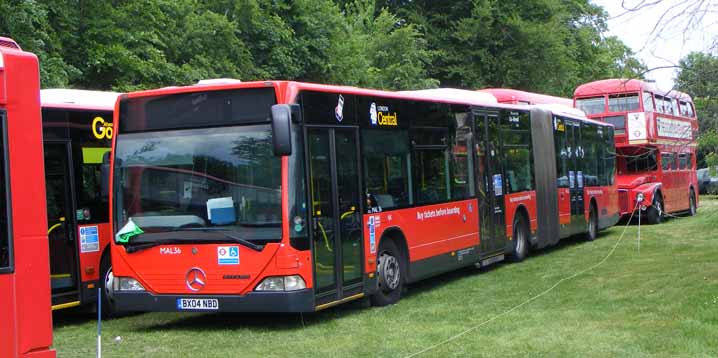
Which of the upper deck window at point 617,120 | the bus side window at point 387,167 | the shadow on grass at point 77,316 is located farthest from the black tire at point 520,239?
the upper deck window at point 617,120

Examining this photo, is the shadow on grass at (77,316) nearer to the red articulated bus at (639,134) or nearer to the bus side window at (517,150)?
the bus side window at (517,150)

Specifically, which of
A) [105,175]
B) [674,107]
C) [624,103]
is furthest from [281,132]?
[674,107]

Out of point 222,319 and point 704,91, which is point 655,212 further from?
point 222,319

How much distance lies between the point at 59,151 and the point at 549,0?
33.4 metres

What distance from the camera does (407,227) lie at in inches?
558

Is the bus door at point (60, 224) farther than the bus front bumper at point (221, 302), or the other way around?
the bus door at point (60, 224)

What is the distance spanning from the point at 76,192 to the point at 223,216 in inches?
107

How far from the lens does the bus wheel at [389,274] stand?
13.4 m

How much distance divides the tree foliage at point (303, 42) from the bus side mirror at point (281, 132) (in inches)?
166

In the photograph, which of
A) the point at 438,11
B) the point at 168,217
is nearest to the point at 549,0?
the point at 438,11

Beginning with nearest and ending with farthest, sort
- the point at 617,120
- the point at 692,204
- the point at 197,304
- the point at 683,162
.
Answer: the point at 197,304 < the point at 617,120 < the point at 683,162 < the point at 692,204

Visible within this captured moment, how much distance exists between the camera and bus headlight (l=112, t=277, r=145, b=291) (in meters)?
11.8

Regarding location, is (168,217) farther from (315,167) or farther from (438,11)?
(438,11)

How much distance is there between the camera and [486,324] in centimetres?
1130
